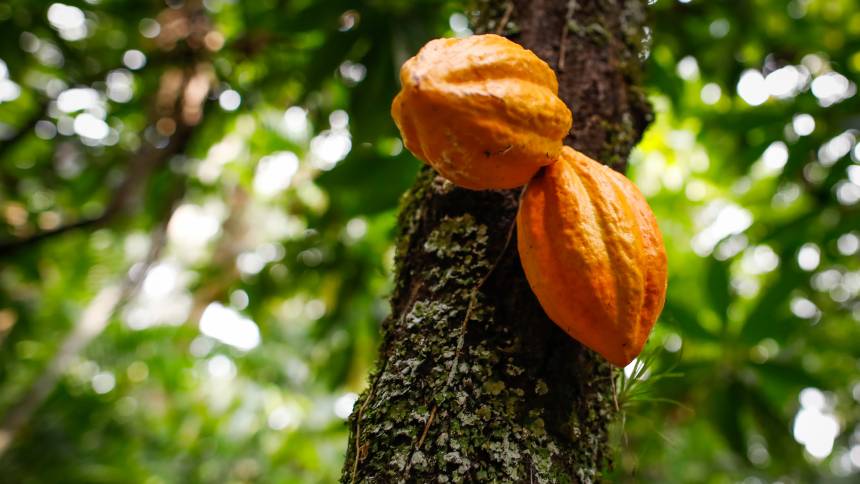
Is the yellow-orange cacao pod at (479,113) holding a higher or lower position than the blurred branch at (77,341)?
higher

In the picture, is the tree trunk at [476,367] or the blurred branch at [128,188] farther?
the blurred branch at [128,188]

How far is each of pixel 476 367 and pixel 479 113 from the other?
30 cm

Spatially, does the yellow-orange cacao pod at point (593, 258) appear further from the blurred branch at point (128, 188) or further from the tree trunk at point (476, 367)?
the blurred branch at point (128, 188)

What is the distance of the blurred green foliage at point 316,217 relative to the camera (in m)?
1.93

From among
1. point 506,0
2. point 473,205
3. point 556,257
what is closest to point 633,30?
point 506,0

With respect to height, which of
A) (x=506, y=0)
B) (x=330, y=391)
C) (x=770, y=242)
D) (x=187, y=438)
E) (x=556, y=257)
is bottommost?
(x=187, y=438)

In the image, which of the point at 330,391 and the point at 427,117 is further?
the point at 330,391

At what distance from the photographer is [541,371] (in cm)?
77

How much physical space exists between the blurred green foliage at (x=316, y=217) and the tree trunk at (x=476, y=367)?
0.61 ft

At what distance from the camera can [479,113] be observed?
2.30 ft

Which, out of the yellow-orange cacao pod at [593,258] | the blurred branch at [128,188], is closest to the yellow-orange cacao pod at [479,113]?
the yellow-orange cacao pod at [593,258]

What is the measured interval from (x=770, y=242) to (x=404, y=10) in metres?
1.42

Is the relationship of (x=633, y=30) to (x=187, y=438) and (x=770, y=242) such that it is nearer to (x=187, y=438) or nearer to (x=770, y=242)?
(x=770, y=242)

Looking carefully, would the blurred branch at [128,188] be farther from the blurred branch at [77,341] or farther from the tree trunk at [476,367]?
the tree trunk at [476,367]
